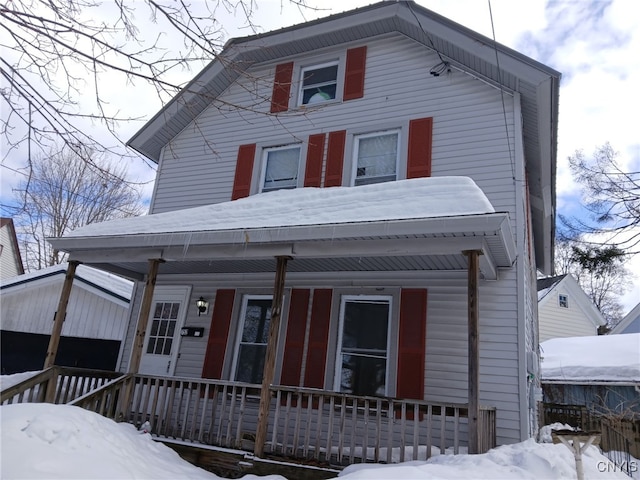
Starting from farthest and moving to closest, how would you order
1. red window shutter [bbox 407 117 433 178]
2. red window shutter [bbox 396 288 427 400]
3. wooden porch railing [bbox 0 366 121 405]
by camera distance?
1. red window shutter [bbox 407 117 433 178]
2. red window shutter [bbox 396 288 427 400]
3. wooden porch railing [bbox 0 366 121 405]

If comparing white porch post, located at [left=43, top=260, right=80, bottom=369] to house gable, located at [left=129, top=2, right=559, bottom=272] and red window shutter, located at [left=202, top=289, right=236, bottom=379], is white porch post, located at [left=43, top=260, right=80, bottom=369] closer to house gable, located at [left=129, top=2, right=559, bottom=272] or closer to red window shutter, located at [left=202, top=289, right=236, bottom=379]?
red window shutter, located at [left=202, top=289, right=236, bottom=379]

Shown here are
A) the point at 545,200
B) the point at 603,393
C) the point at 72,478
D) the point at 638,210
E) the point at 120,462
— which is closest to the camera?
the point at 72,478

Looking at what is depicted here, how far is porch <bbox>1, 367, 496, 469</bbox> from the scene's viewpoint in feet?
17.3

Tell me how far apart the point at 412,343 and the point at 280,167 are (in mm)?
4252

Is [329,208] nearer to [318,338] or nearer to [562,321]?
[318,338]

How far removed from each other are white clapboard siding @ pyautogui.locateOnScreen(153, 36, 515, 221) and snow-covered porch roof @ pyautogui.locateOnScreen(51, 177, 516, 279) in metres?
1.10

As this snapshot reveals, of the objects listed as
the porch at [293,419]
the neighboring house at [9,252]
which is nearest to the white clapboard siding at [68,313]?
the porch at [293,419]

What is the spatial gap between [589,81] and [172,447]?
28.3 feet

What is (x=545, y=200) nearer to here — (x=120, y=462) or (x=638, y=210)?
(x=638, y=210)

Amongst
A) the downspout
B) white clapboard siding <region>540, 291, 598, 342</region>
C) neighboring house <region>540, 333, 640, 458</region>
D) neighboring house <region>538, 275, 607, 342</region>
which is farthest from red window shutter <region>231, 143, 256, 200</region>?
white clapboard siding <region>540, 291, 598, 342</region>

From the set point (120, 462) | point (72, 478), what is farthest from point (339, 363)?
point (72, 478)

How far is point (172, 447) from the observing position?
6.02 metres

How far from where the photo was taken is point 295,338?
735 centimetres

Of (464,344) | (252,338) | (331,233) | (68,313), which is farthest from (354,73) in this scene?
(68,313)
